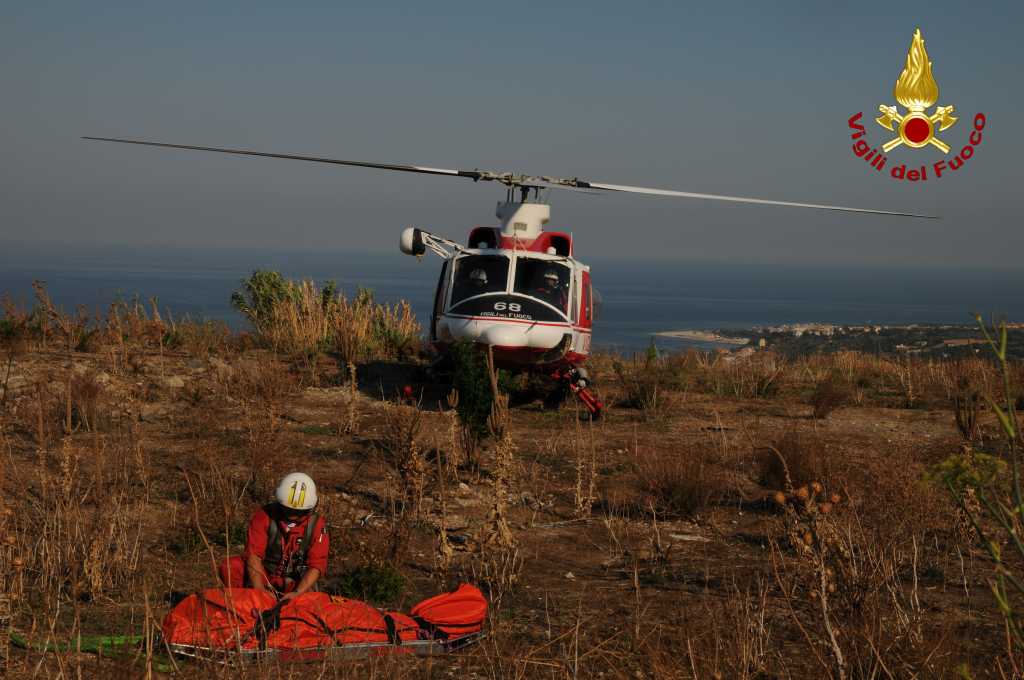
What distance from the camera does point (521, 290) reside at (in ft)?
44.8

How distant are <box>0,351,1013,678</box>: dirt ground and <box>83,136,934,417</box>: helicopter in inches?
43.4

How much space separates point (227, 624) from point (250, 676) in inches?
12.0

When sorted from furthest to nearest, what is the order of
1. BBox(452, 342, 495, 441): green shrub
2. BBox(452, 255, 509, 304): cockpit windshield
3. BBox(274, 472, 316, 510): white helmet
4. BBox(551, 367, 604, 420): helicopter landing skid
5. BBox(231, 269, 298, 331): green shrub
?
BBox(231, 269, 298, 331): green shrub → BBox(551, 367, 604, 420): helicopter landing skid → BBox(452, 255, 509, 304): cockpit windshield → BBox(452, 342, 495, 441): green shrub → BBox(274, 472, 316, 510): white helmet

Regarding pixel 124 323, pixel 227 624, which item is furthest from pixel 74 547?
pixel 124 323

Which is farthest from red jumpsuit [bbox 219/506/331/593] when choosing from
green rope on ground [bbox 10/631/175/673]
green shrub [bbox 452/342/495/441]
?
green shrub [bbox 452/342/495/441]

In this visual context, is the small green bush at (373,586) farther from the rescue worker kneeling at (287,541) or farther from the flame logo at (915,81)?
the flame logo at (915,81)

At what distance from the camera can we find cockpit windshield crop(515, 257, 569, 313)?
44.9ft

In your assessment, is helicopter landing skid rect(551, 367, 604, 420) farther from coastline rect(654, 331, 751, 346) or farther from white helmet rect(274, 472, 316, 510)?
Answer: coastline rect(654, 331, 751, 346)

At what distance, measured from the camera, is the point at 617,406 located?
53.2ft

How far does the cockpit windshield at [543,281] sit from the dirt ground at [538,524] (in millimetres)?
1825

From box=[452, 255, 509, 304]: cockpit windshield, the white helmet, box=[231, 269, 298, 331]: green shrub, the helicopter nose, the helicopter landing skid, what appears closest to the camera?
the white helmet

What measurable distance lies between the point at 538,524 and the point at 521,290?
17.3 feet

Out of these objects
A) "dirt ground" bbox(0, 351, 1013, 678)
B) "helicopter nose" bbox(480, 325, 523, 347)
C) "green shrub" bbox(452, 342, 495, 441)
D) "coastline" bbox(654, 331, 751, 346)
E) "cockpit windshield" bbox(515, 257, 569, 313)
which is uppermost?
"cockpit windshield" bbox(515, 257, 569, 313)

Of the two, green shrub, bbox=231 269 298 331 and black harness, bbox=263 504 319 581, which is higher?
green shrub, bbox=231 269 298 331
